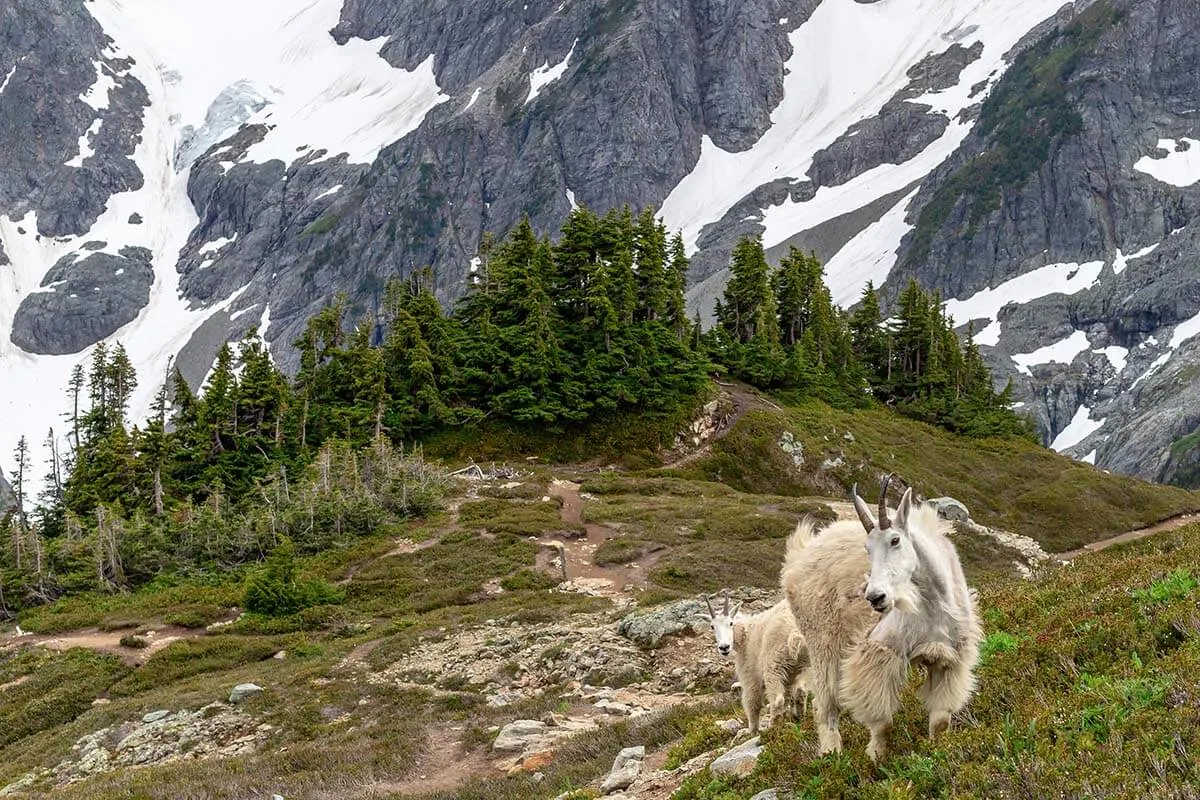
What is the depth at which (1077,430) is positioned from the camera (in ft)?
514

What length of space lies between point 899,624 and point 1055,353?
Answer: 188 metres

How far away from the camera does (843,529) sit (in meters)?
7.75

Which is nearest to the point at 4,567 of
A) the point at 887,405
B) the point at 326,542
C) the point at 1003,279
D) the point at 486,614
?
the point at 326,542

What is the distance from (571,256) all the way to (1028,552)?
35424 millimetres

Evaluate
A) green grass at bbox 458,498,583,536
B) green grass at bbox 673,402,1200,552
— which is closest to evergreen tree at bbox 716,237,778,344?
green grass at bbox 673,402,1200,552

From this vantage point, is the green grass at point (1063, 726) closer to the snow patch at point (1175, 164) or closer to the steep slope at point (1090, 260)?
the steep slope at point (1090, 260)

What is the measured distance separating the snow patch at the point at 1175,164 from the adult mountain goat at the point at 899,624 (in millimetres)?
226916

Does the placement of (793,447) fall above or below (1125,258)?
above

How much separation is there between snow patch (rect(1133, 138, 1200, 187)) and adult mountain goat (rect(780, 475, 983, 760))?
744 feet

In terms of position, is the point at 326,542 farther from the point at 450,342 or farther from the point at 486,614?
the point at 450,342

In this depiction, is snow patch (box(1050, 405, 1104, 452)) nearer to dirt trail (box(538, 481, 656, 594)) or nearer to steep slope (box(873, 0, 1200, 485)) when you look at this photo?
steep slope (box(873, 0, 1200, 485))

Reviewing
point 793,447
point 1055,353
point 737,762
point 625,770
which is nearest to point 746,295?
point 793,447

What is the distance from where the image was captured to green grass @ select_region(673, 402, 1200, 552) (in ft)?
174

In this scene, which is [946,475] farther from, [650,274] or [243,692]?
[243,692]
